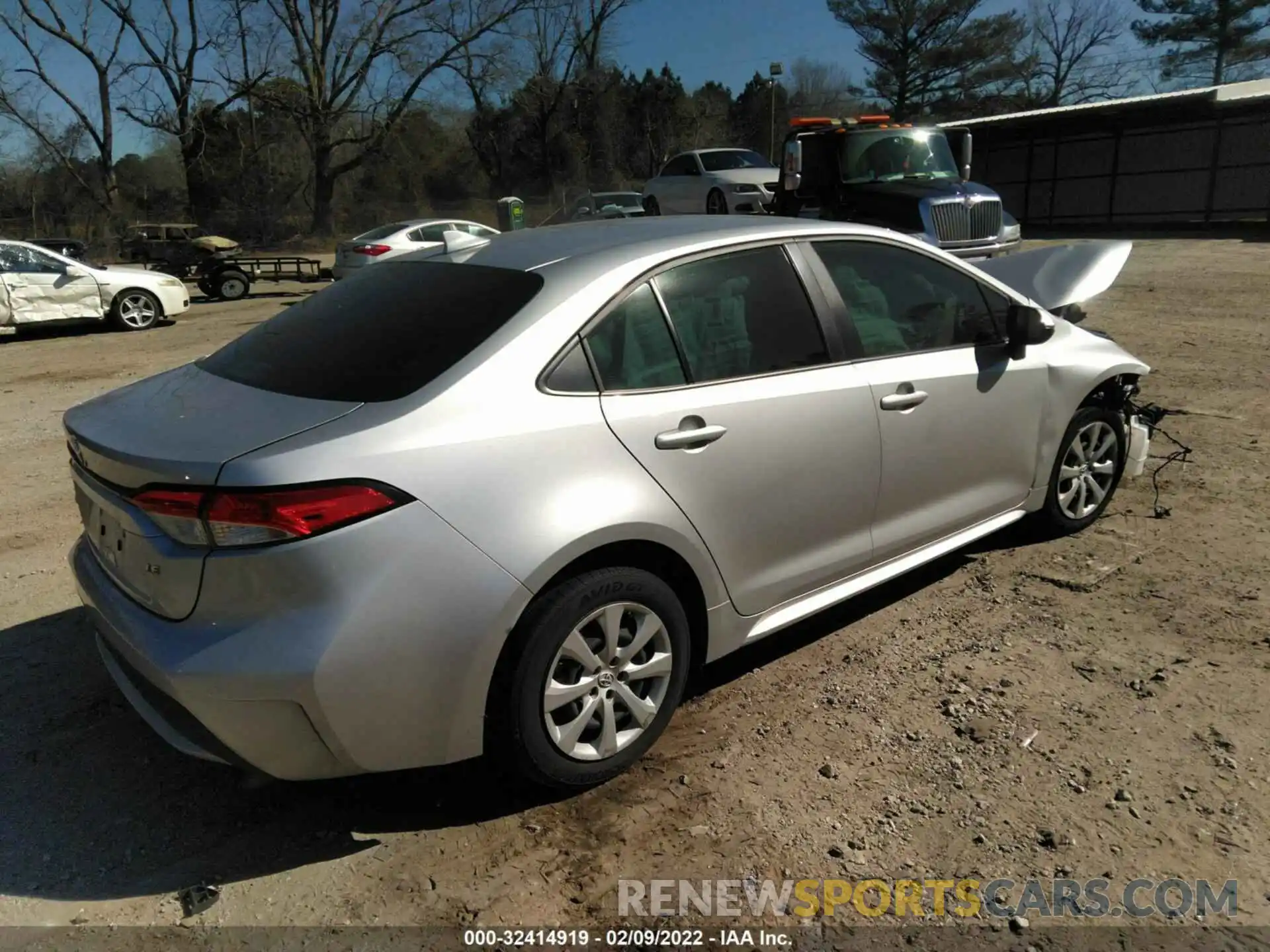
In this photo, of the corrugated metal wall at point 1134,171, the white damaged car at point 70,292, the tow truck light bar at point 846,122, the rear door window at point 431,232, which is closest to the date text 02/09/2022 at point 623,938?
the tow truck light bar at point 846,122

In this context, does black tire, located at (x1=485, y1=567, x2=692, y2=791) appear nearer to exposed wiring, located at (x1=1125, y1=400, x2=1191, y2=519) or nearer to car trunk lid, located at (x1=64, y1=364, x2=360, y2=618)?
car trunk lid, located at (x1=64, y1=364, x2=360, y2=618)

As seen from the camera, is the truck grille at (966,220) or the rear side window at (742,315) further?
the truck grille at (966,220)

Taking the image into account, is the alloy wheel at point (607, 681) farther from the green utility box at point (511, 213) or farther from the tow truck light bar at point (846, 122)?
the green utility box at point (511, 213)

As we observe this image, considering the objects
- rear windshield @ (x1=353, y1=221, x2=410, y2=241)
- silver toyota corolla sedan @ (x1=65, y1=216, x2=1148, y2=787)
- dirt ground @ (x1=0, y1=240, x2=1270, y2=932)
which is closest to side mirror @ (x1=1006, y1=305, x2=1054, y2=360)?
silver toyota corolla sedan @ (x1=65, y1=216, x2=1148, y2=787)

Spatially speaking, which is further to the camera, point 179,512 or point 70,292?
point 70,292

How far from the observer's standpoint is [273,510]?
2.29 meters

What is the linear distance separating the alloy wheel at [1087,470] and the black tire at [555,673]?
250 cm

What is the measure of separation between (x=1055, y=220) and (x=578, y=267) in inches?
1193

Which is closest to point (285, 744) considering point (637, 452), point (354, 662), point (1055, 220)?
point (354, 662)

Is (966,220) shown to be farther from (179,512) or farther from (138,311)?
(138,311)

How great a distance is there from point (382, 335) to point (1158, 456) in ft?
16.3

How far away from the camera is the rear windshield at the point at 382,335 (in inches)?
106

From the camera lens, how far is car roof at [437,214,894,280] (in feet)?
10.1

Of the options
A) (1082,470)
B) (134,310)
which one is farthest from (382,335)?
(134,310)
